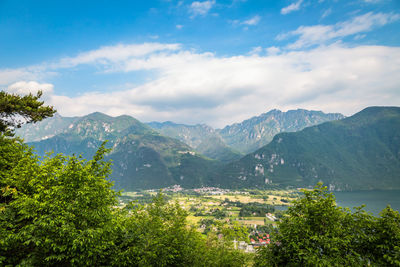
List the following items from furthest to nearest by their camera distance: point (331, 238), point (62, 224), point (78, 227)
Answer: point (331, 238) < point (78, 227) < point (62, 224)

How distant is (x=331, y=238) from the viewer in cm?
1503

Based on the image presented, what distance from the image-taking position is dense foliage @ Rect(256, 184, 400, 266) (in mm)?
14039

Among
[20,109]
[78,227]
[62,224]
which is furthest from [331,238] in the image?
[20,109]

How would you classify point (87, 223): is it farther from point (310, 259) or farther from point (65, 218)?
point (310, 259)

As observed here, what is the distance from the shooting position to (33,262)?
44.8 ft

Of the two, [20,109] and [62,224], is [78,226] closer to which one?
[62,224]

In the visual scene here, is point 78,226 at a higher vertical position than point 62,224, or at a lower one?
lower

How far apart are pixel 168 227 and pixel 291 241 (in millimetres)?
11472

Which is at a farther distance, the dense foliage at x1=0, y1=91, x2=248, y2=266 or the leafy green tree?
the dense foliage at x1=0, y1=91, x2=248, y2=266

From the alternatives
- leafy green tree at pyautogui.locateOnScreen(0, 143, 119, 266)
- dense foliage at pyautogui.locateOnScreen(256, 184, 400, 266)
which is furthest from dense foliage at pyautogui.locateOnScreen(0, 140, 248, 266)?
dense foliage at pyautogui.locateOnScreen(256, 184, 400, 266)

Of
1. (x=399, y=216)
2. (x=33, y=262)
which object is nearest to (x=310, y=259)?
(x=399, y=216)

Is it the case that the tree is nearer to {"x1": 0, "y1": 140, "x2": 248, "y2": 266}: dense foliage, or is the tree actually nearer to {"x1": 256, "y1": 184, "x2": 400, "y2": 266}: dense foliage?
{"x1": 0, "y1": 140, "x2": 248, "y2": 266}: dense foliage

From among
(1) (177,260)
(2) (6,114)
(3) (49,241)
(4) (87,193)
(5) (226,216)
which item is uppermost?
(2) (6,114)

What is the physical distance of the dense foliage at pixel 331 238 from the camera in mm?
14039
